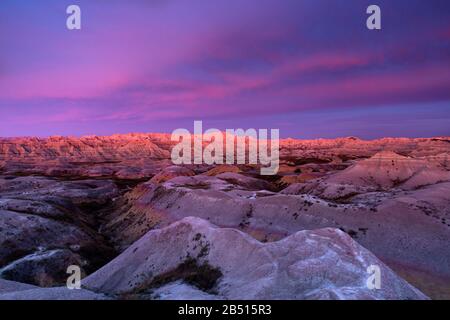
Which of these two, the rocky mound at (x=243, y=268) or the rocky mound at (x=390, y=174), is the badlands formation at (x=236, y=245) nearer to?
the rocky mound at (x=243, y=268)

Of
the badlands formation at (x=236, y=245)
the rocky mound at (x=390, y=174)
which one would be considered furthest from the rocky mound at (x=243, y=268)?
the rocky mound at (x=390, y=174)

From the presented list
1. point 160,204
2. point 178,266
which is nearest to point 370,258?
point 178,266

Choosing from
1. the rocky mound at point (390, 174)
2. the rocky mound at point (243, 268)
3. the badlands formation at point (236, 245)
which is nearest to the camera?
the rocky mound at point (243, 268)

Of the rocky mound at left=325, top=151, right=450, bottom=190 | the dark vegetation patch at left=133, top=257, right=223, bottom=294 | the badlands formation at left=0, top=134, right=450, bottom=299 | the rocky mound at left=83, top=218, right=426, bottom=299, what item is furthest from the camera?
the rocky mound at left=325, top=151, right=450, bottom=190

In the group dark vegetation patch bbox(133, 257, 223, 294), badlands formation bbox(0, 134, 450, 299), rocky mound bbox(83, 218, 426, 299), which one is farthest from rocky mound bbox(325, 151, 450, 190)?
dark vegetation patch bbox(133, 257, 223, 294)

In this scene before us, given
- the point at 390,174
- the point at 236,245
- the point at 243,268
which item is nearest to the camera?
the point at 243,268

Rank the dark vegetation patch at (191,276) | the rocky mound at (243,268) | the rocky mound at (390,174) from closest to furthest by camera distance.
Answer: the rocky mound at (243,268)
the dark vegetation patch at (191,276)
the rocky mound at (390,174)

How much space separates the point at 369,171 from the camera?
10212 centimetres

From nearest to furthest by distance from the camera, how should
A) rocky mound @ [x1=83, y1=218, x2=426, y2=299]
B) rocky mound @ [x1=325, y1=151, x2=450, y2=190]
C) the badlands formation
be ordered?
rocky mound @ [x1=83, y1=218, x2=426, y2=299], the badlands formation, rocky mound @ [x1=325, y1=151, x2=450, y2=190]

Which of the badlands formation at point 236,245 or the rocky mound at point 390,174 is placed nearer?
the badlands formation at point 236,245

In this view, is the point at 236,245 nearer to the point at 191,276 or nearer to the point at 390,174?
the point at 191,276

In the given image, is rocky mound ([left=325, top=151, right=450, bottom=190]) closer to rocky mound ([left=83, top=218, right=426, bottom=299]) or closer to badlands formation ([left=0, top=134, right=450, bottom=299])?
badlands formation ([left=0, top=134, right=450, bottom=299])

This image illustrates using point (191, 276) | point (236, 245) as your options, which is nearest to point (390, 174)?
point (236, 245)

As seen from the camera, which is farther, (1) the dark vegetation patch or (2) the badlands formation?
(1) the dark vegetation patch
